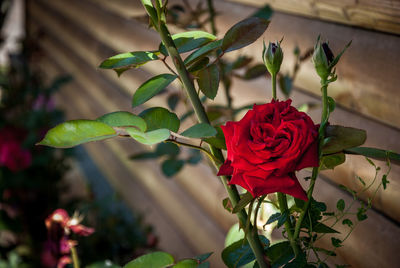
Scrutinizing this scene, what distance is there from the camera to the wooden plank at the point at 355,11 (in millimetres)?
849

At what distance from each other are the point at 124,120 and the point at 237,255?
250 millimetres

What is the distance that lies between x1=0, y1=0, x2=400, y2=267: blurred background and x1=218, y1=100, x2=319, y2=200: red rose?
0.59 feet

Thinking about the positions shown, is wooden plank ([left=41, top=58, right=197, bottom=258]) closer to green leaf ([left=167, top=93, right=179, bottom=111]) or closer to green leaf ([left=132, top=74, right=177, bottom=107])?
green leaf ([left=167, top=93, right=179, bottom=111])

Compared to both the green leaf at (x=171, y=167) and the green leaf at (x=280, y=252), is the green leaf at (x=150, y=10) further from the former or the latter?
the green leaf at (x=171, y=167)

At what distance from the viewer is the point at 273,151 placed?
1.60 ft

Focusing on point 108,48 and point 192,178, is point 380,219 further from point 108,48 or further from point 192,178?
point 108,48

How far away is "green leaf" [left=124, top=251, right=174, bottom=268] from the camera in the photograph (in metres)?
0.66

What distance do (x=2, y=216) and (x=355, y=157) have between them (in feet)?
4.48

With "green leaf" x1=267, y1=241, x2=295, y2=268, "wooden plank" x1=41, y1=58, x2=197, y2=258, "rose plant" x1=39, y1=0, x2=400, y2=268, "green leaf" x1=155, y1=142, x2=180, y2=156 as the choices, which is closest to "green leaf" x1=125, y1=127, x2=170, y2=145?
"rose plant" x1=39, y1=0, x2=400, y2=268

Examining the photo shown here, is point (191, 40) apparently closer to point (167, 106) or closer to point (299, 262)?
point (299, 262)

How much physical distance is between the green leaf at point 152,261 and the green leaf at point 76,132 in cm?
22

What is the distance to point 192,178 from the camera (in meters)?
2.04

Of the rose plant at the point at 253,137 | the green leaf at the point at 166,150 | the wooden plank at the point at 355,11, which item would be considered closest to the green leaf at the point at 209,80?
the rose plant at the point at 253,137

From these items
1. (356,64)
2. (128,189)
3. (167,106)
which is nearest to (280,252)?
(356,64)
